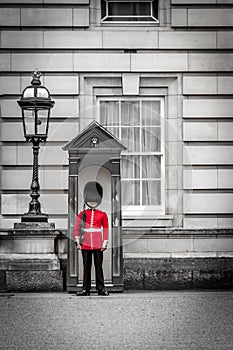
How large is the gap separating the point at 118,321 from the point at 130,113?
598 cm

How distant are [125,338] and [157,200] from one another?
6.73 meters

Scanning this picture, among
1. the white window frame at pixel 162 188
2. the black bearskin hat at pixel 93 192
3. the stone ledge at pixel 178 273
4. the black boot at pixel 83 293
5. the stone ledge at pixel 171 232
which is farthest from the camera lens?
the white window frame at pixel 162 188

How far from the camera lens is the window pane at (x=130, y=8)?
17.6m

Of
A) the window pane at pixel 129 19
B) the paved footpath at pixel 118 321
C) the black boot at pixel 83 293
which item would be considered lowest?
the paved footpath at pixel 118 321

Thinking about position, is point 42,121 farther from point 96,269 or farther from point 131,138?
point 96,269

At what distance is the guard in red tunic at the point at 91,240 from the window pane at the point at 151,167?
2132mm

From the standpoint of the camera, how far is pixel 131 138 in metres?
17.5

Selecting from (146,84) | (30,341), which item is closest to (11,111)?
(146,84)

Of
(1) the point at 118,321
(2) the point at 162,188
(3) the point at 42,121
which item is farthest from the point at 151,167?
(1) the point at 118,321

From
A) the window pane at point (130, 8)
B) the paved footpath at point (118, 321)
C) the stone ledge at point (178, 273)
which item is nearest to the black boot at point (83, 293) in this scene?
the paved footpath at point (118, 321)

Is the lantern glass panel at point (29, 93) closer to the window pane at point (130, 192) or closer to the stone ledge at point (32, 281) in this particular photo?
the window pane at point (130, 192)

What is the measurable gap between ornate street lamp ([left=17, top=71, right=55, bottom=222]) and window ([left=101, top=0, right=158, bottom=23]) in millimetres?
1973

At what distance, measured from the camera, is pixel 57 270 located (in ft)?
52.6

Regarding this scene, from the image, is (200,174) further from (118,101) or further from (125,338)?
(125,338)
